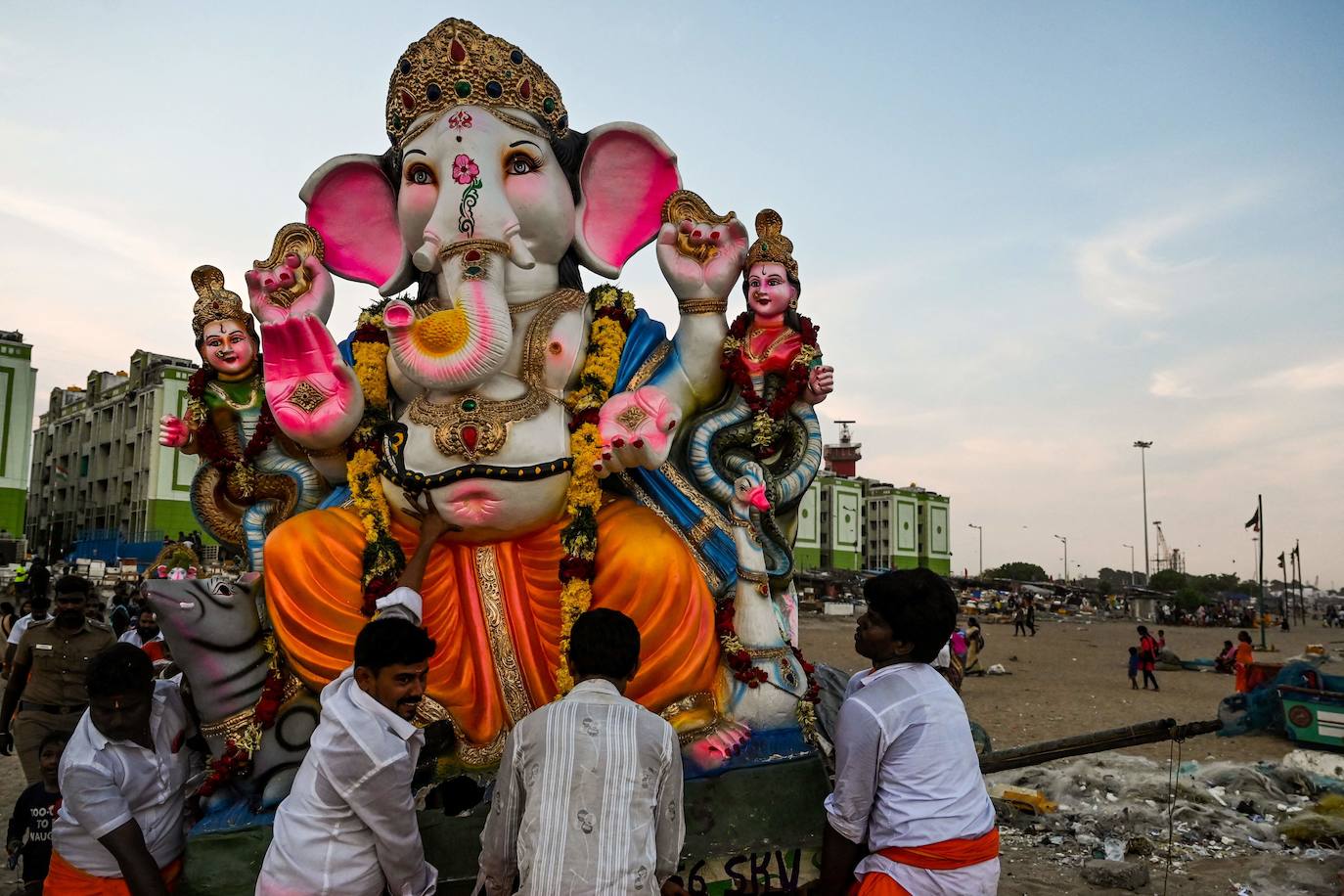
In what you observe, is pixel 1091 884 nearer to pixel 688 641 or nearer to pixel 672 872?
pixel 688 641

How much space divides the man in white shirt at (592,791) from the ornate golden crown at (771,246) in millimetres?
2515

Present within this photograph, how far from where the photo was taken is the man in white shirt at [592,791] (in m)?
2.22

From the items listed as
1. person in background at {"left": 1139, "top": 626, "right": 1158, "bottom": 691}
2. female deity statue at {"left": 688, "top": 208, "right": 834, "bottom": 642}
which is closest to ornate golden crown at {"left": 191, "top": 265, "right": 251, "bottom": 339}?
female deity statue at {"left": 688, "top": 208, "right": 834, "bottom": 642}

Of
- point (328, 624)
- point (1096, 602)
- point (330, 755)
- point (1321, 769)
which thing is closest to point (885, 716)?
point (330, 755)

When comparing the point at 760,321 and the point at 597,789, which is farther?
the point at 760,321

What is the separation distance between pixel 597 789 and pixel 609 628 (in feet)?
1.25

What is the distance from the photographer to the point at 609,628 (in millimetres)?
2428

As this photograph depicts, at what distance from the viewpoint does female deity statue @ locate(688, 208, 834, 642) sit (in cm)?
451

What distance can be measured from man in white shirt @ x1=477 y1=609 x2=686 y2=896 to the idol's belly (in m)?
1.74

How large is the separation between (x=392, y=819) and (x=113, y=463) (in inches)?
1331

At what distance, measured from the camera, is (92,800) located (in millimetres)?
2877

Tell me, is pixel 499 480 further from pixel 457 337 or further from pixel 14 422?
pixel 14 422

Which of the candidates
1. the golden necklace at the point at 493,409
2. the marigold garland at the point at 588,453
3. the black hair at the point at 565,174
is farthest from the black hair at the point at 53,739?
the black hair at the point at 565,174

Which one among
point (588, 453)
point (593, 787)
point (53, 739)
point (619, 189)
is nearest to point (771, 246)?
point (619, 189)
